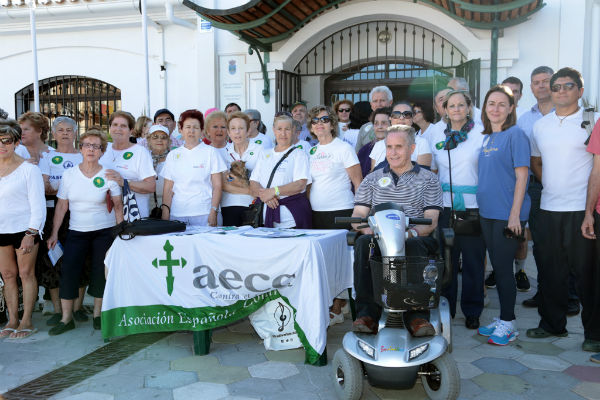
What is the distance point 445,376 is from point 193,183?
266cm

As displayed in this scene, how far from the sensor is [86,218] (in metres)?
4.54

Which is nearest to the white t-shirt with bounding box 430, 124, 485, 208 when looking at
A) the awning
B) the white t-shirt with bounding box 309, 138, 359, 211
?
the white t-shirt with bounding box 309, 138, 359, 211

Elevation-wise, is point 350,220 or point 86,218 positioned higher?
point 350,220

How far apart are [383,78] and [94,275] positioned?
6.80 meters

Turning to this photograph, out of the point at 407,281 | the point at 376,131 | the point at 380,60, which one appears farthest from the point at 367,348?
the point at 380,60

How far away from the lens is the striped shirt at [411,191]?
3584 mm

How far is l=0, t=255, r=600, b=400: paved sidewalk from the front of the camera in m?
3.30

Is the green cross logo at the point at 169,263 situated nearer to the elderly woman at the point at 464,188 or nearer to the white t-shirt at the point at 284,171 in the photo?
the white t-shirt at the point at 284,171

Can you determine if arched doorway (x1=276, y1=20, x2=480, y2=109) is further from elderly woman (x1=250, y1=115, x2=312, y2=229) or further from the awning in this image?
elderly woman (x1=250, y1=115, x2=312, y2=229)

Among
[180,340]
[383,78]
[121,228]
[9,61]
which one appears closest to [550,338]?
[180,340]

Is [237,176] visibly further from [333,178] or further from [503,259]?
[503,259]

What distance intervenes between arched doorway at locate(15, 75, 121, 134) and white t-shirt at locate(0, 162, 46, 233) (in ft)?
22.0

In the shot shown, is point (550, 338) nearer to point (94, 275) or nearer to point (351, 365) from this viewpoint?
point (351, 365)

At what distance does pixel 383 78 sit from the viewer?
9.87m
